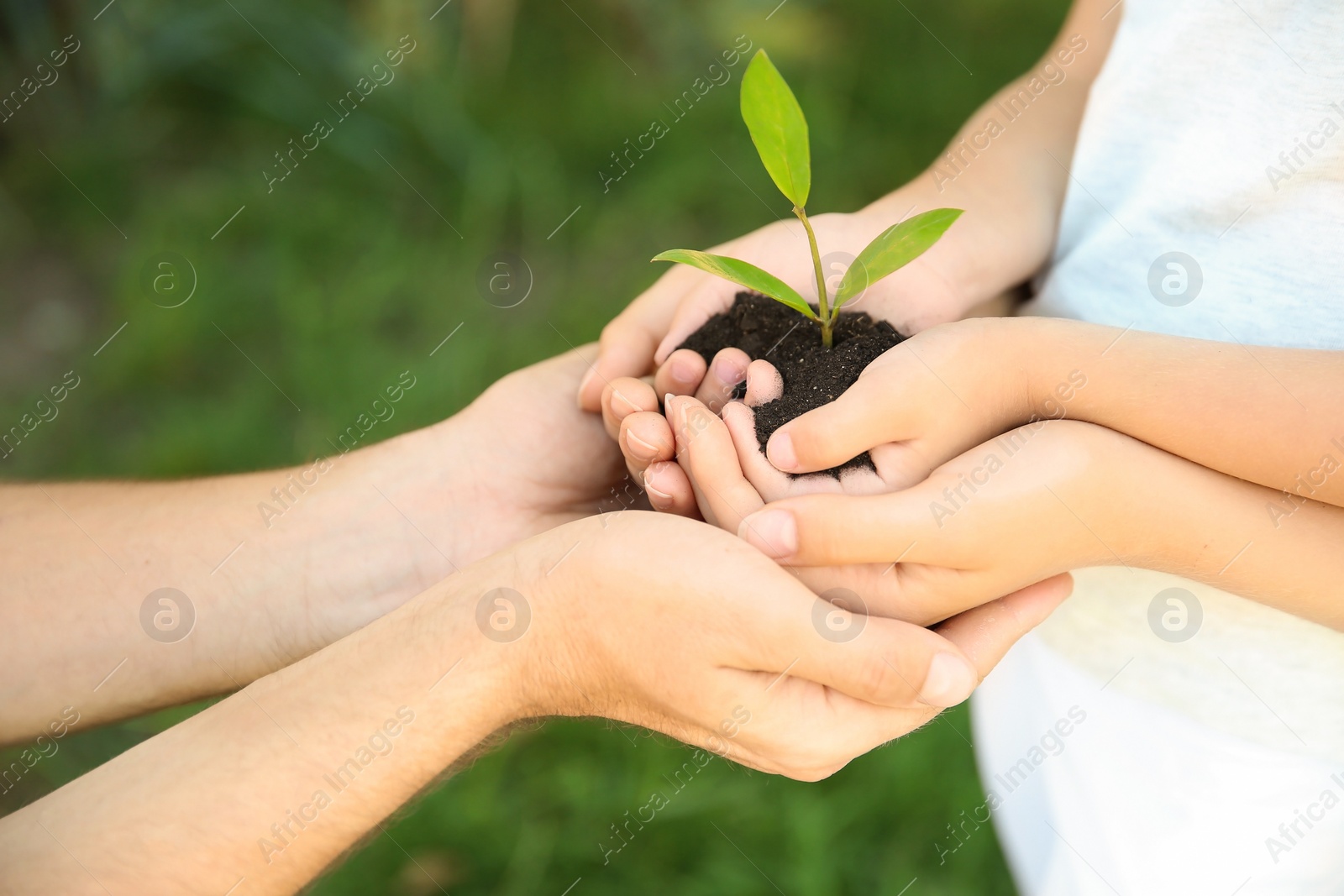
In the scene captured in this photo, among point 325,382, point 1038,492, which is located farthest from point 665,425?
point 325,382

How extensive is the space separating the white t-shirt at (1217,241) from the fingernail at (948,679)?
1.18 ft

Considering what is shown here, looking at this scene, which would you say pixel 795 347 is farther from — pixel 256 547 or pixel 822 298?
pixel 256 547

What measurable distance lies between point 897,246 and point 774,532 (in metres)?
0.31

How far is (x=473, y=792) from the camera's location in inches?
69.8

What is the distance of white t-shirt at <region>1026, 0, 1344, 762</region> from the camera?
101cm

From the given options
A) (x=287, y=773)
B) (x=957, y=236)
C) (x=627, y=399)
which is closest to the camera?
(x=287, y=773)

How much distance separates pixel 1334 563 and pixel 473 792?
1.40 m

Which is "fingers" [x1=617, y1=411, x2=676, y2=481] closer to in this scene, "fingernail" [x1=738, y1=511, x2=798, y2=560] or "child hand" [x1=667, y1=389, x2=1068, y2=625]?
"child hand" [x1=667, y1=389, x2=1068, y2=625]

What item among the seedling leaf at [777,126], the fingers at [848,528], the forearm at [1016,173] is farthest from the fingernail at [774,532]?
the forearm at [1016,173]

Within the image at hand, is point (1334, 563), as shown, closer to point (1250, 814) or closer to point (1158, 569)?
point (1158, 569)

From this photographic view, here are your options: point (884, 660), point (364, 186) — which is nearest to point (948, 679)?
point (884, 660)

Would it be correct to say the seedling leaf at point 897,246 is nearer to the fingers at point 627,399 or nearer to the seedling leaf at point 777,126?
the seedling leaf at point 777,126

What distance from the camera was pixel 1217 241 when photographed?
1080 millimetres

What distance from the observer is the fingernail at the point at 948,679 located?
89 centimetres
